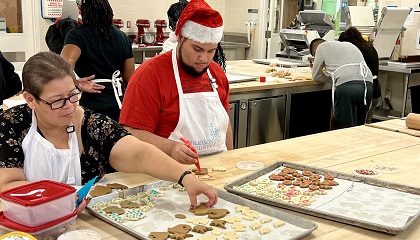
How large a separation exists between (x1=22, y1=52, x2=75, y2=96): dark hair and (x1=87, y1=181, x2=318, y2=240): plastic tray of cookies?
453mm

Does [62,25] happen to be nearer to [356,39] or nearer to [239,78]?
[239,78]

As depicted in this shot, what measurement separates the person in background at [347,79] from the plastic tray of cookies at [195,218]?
305cm

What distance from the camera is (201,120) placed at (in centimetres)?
252

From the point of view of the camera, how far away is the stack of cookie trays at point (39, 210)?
1.34 meters

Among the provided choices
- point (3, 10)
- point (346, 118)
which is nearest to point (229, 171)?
point (346, 118)

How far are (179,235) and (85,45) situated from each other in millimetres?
2276

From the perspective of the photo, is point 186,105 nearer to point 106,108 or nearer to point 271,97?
point 106,108

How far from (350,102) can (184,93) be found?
2515mm

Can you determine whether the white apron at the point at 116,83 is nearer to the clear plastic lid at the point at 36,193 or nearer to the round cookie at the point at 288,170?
the round cookie at the point at 288,170

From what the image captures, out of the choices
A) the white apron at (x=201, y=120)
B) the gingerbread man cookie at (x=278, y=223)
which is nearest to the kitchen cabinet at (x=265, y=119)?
the white apron at (x=201, y=120)

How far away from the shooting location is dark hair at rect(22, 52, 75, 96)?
1.73 m

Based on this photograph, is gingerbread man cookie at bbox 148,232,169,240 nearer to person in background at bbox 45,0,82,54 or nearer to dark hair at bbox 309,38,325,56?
person in background at bbox 45,0,82,54

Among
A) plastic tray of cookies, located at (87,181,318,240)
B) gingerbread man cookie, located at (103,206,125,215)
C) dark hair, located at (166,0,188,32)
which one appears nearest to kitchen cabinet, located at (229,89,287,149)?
dark hair, located at (166,0,188,32)

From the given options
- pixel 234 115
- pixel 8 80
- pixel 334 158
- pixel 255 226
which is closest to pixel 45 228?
pixel 255 226
